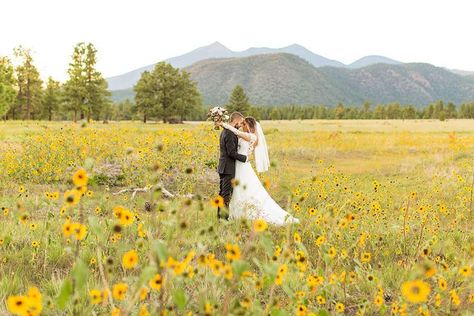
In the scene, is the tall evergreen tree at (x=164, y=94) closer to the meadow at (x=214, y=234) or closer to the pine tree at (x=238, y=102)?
the pine tree at (x=238, y=102)

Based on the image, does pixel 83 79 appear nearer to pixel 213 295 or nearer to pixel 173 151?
pixel 173 151

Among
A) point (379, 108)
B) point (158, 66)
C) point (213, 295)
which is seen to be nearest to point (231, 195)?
point (213, 295)

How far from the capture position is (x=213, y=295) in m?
3.67

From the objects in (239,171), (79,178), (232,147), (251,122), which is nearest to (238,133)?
(232,147)

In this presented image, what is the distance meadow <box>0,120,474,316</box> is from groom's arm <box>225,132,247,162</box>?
112 centimetres

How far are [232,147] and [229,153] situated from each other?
0.43 ft

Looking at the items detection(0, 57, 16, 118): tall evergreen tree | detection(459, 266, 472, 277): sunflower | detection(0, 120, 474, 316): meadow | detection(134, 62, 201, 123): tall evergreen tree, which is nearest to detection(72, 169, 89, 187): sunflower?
detection(0, 120, 474, 316): meadow

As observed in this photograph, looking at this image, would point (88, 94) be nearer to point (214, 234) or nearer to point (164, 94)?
point (164, 94)

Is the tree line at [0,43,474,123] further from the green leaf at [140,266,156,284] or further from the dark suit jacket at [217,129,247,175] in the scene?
the green leaf at [140,266,156,284]

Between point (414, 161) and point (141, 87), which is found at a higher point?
point (141, 87)

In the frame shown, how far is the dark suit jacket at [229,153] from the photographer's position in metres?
7.96

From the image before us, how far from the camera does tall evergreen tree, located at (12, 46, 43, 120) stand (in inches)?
2160

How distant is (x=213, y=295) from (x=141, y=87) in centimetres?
5535

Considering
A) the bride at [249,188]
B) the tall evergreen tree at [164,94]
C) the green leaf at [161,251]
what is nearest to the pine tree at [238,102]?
the tall evergreen tree at [164,94]
